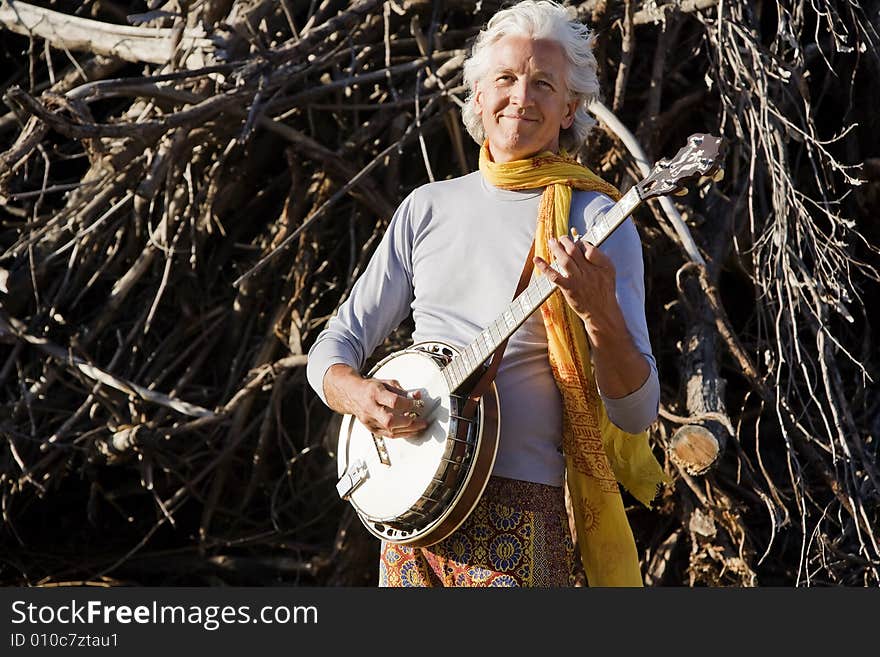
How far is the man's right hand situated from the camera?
1.90 meters

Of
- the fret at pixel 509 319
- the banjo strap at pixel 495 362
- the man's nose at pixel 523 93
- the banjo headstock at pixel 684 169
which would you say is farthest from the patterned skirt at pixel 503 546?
the man's nose at pixel 523 93

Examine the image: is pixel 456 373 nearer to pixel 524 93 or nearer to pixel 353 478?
pixel 353 478

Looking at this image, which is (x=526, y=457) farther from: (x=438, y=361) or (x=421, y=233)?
(x=421, y=233)

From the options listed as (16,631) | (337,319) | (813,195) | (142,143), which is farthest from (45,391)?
(813,195)

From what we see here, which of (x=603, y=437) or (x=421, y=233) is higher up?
(x=421, y=233)

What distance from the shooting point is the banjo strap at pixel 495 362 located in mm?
1830

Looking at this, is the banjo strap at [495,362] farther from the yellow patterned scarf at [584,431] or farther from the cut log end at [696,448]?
the cut log end at [696,448]

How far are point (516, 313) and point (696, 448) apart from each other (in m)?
1.05

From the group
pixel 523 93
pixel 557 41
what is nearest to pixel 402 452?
pixel 523 93

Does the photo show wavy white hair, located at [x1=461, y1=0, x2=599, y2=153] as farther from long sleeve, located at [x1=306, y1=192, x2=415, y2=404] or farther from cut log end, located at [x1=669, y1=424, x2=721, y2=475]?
cut log end, located at [x1=669, y1=424, x2=721, y2=475]

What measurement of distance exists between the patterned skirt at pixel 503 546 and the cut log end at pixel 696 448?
0.86 m

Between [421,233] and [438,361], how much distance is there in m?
0.25

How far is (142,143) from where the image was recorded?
10.3 feet

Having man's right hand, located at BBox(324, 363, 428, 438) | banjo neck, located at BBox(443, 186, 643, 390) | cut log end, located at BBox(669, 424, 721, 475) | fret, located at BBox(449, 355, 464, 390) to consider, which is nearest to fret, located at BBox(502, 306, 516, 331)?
banjo neck, located at BBox(443, 186, 643, 390)
